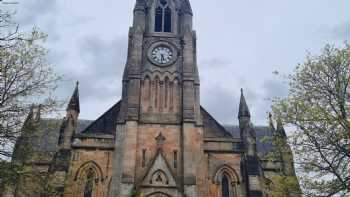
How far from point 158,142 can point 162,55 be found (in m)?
8.33

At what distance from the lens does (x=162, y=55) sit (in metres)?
34.1

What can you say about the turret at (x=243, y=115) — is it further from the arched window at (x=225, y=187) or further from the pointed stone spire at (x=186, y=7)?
the pointed stone spire at (x=186, y=7)

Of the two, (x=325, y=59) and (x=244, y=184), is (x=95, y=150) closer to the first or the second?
(x=244, y=184)

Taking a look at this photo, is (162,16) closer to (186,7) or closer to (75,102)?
(186,7)

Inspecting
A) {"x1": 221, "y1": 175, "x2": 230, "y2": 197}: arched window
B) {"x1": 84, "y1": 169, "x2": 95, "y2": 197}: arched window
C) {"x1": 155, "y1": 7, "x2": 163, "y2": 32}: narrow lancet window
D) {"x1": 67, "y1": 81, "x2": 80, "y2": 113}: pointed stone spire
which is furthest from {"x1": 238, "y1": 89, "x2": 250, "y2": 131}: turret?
{"x1": 67, "y1": 81, "x2": 80, "y2": 113}: pointed stone spire

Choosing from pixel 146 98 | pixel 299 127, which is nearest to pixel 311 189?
pixel 299 127

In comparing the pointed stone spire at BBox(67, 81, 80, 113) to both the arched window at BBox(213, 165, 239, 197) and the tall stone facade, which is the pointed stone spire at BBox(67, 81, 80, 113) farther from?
the arched window at BBox(213, 165, 239, 197)

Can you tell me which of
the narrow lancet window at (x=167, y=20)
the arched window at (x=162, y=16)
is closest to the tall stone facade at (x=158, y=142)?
the narrow lancet window at (x=167, y=20)

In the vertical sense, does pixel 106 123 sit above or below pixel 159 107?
below

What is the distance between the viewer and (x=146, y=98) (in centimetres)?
3197

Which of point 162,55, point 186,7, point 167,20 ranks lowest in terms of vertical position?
point 162,55

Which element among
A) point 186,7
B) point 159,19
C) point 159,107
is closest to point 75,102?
point 159,107

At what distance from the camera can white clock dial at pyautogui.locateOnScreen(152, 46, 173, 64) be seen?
1332 inches

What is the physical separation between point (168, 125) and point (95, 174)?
22.9ft
